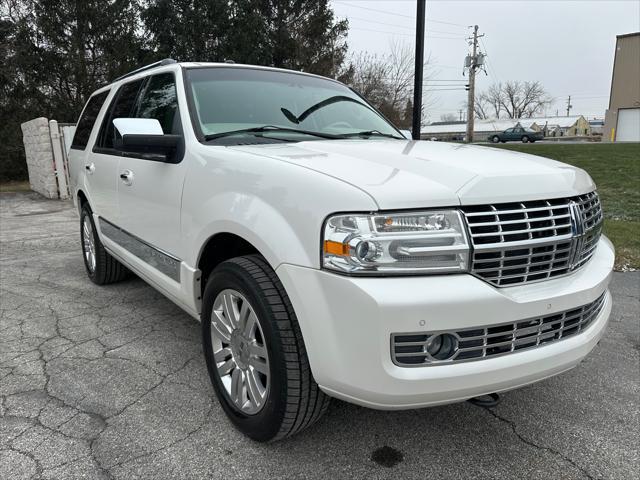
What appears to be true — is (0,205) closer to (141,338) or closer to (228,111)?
(141,338)

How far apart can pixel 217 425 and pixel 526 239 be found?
1.73 meters

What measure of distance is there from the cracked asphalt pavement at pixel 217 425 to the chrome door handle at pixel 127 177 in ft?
3.67

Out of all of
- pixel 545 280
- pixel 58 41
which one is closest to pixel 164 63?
pixel 545 280

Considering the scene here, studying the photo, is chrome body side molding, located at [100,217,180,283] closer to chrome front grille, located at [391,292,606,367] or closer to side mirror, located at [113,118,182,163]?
side mirror, located at [113,118,182,163]

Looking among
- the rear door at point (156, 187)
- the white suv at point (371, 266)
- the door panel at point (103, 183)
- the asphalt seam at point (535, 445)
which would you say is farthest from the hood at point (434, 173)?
the door panel at point (103, 183)

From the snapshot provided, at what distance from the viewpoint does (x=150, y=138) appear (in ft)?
8.75

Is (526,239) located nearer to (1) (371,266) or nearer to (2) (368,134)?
(1) (371,266)

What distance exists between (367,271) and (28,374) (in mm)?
2424

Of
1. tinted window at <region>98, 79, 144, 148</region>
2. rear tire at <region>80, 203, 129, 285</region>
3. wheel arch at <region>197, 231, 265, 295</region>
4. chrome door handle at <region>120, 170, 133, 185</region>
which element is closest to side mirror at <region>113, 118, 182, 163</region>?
chrome door handle at <region>120, 170, 133, 185</region>

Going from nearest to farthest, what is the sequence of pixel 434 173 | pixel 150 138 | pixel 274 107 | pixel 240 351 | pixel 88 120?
1. pixel 434 173
2. pixel 240 351
3. pixel 150 138
4. pixel 274 107
5. pixel 88 120

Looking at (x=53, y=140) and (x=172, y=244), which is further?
(x=53, y=140)

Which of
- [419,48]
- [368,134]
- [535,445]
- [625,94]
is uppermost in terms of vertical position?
[625,94]

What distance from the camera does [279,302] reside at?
2.04m

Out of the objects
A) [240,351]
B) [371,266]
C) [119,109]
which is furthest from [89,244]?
[371,266]
